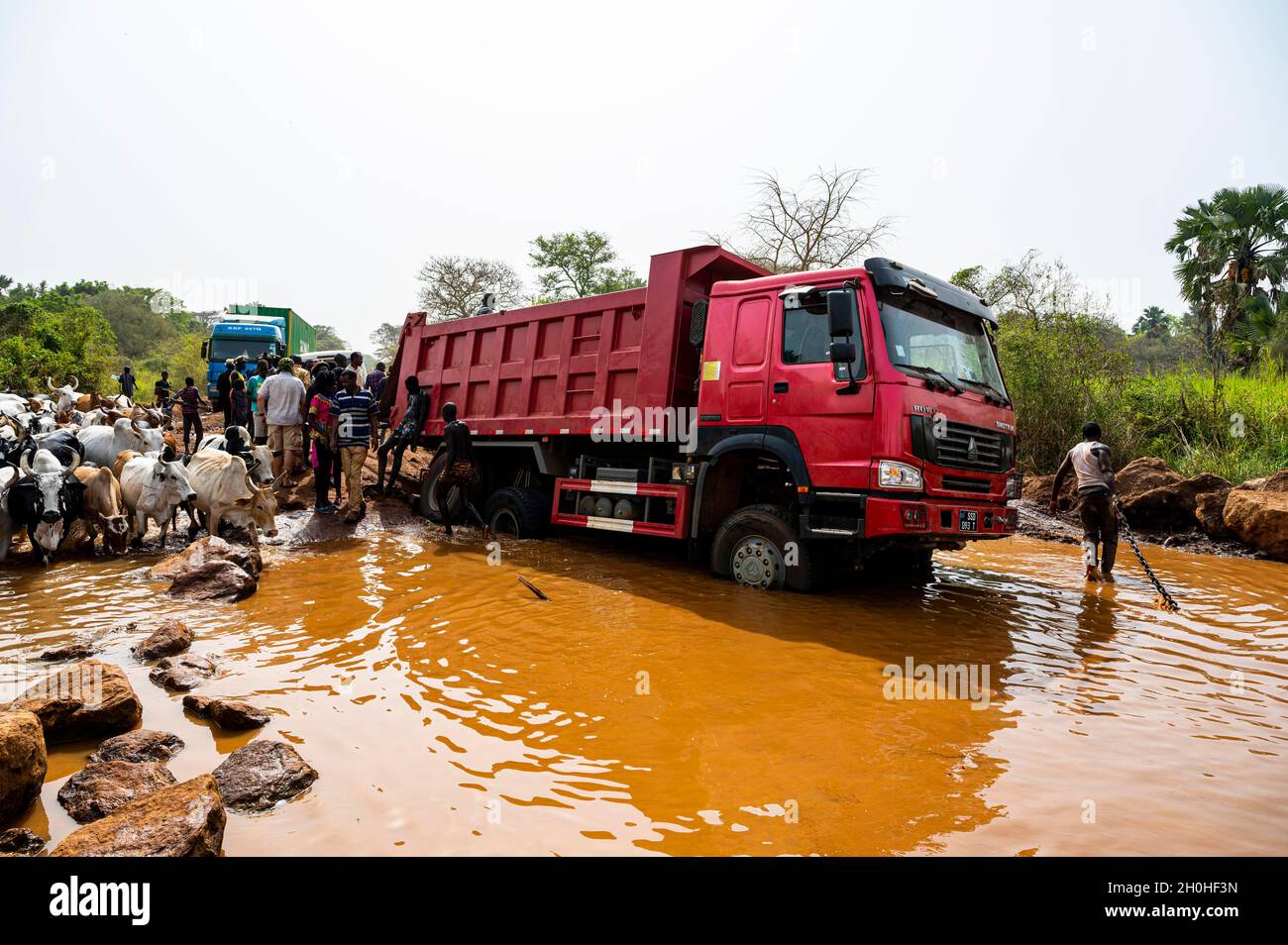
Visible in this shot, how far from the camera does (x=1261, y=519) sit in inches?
386

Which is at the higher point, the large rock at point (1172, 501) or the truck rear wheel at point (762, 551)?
the large rock at point (1172, 501)

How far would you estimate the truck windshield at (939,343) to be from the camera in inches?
232

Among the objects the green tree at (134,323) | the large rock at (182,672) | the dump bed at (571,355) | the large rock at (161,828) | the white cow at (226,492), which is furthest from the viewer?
the green tree at (134,323)

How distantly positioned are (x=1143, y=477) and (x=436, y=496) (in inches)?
451

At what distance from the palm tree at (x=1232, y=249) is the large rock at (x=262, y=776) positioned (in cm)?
2233

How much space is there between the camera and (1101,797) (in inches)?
114

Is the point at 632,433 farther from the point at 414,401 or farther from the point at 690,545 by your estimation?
the point at 414,401

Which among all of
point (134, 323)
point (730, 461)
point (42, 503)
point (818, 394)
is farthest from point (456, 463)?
point (134, 323)

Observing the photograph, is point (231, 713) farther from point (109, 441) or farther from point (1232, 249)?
point (1232, 249)

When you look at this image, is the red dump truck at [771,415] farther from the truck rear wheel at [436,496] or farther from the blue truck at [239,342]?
the blue truck at [239,342]

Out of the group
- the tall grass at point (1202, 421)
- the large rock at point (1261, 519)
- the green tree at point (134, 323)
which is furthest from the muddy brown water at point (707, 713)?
the green tree at point (134, 323)

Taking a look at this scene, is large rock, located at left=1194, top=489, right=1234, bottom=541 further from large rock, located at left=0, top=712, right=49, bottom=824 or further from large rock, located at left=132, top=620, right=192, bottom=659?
large rock, located at left=0, top=712, right=49, bottom=824

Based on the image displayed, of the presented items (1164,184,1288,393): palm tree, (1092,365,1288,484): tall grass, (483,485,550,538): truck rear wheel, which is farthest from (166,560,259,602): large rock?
(1164,184,1288,393): palm tree
